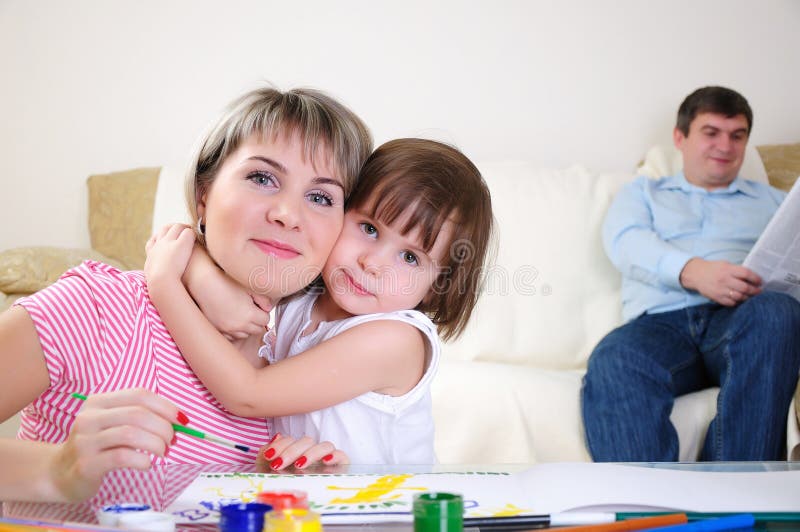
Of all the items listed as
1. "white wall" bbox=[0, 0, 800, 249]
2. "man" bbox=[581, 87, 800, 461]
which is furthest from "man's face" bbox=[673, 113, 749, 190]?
"white wall" bbox=[0, 0, 800, 249]

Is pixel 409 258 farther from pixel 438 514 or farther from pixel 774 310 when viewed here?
pixel 774 310

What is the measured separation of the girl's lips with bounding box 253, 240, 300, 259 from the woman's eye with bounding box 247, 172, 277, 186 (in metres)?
0.08

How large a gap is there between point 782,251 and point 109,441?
6.44ft

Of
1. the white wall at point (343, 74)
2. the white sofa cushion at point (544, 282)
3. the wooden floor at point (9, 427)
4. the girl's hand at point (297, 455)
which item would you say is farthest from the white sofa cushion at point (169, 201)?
the girl's hand at point (297, 455)

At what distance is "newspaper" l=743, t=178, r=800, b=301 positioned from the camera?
2.06m

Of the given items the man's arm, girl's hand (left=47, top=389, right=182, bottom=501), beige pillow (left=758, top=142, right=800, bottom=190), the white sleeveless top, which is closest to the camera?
girl's hand (left=47, top=389, right=182, bottom=501)

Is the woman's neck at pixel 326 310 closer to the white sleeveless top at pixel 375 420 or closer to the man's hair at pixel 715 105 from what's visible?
the white sleeveless top at pixel 375 420

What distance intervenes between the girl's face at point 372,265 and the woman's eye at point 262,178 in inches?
5.6

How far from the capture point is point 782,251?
219 cm

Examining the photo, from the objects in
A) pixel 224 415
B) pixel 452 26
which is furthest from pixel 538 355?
pixel 224 415

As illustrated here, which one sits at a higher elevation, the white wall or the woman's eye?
the white wall

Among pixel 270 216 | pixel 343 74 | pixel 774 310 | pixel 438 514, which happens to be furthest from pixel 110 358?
pixel 343 74

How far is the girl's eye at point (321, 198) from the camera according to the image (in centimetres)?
108

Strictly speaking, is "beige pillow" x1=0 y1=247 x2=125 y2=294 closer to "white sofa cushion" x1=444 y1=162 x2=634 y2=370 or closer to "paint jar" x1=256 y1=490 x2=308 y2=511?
"white sofa cushion" x1=444 y1=162 x2=634 y2=370
